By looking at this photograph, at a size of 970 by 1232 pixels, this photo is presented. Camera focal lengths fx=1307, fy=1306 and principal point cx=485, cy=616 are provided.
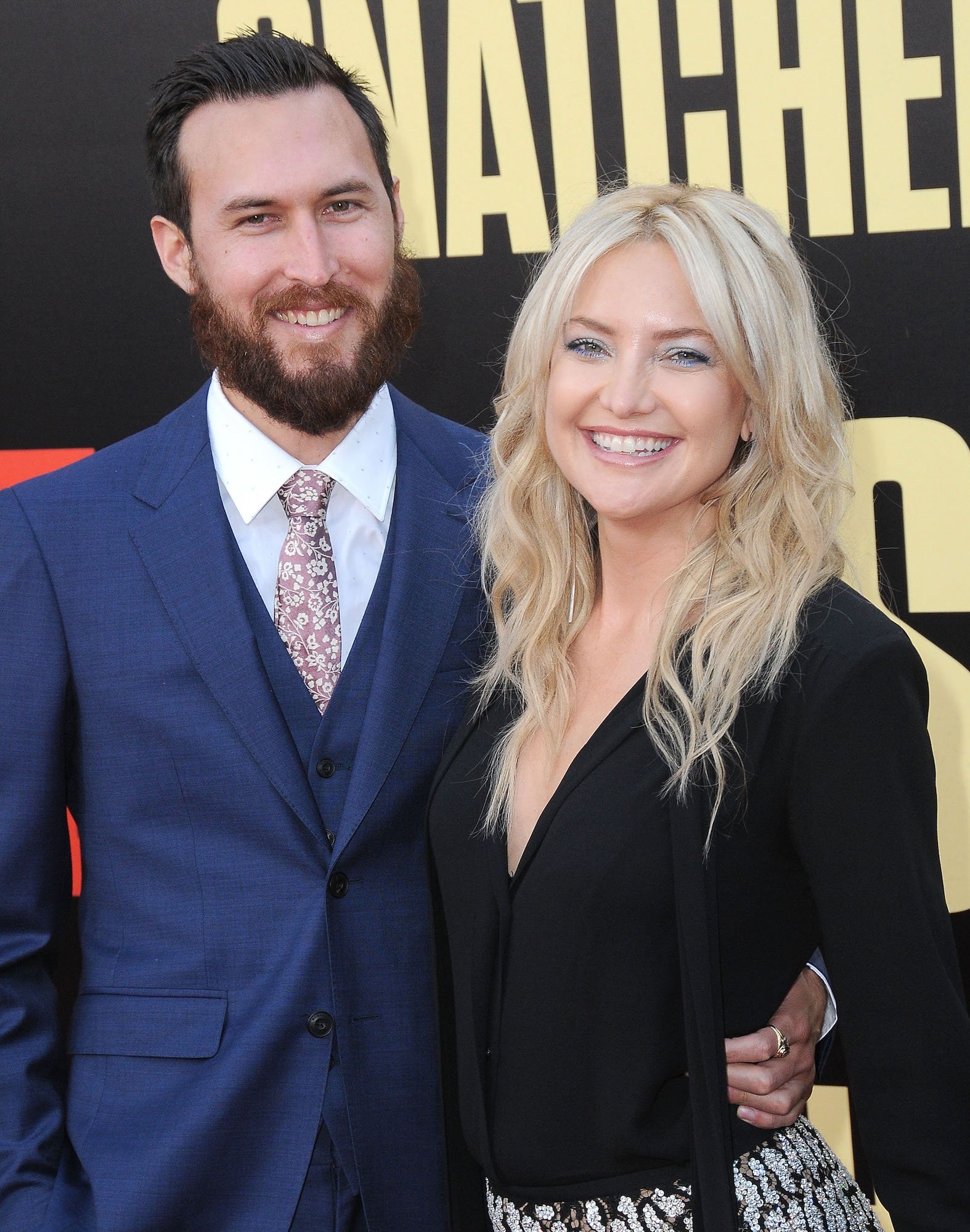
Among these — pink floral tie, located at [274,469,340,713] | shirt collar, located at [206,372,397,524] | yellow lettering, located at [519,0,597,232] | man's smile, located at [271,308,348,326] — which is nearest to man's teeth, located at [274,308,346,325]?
man's smile, located at [271,308,348,326]

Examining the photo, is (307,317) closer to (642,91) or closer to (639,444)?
(639,444)

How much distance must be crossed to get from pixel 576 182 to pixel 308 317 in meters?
0.87

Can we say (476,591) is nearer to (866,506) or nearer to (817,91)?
(866,506)

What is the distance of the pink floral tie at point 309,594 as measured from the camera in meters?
1.74

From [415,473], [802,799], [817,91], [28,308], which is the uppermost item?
[817,91]

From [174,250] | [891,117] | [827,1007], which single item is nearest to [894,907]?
[827,1007]

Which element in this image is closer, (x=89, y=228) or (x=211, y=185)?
(x=211, y=185)

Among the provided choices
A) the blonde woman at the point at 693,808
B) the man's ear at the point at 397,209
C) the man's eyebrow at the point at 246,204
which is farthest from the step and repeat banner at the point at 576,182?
the blonde woman at the point at 693,808

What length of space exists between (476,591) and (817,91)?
1207mm

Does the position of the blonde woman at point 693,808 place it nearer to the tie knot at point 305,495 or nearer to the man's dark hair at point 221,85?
the tie knot at point 305,495

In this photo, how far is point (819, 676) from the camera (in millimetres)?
1402

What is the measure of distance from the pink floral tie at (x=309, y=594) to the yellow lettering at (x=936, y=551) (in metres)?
1.13

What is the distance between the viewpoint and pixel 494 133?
8.36 feet

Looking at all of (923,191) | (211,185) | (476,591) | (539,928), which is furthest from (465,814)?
(923,191)
